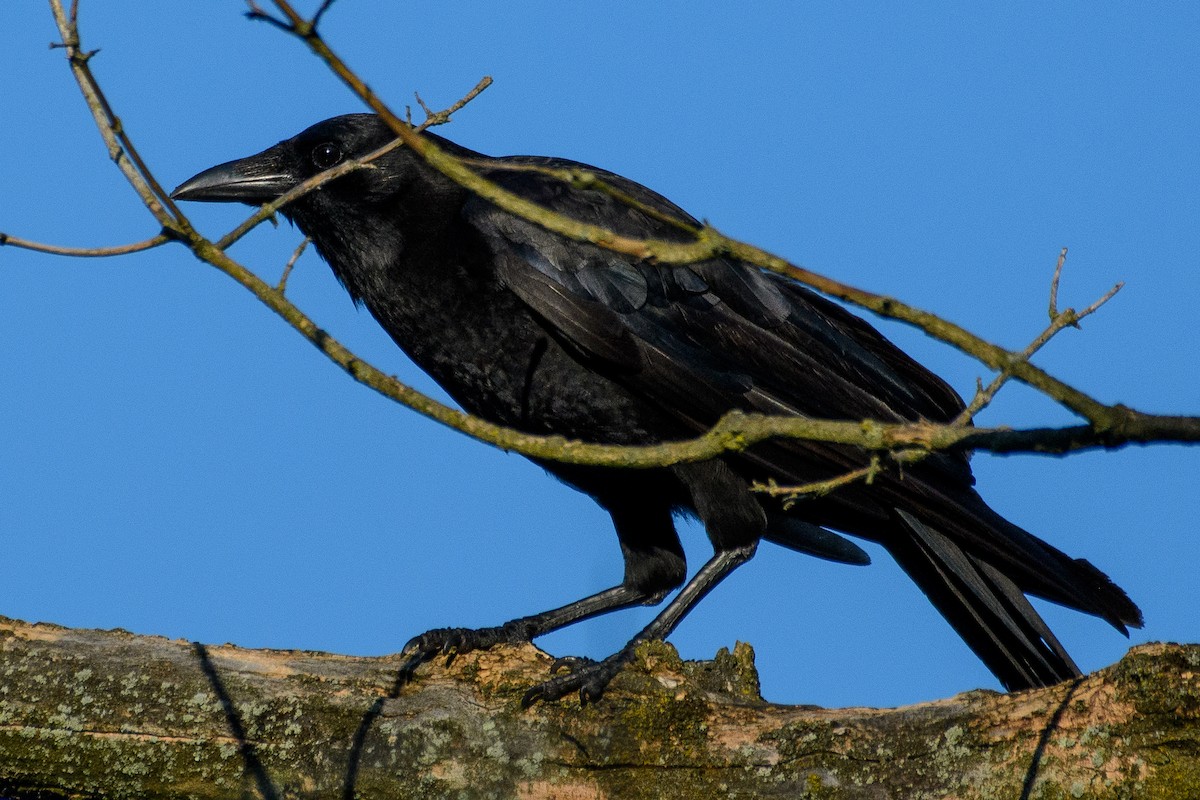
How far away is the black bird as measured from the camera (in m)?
4.69

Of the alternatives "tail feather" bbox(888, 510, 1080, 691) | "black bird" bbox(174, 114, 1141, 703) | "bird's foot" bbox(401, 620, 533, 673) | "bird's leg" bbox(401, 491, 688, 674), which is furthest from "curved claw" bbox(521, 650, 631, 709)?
"tail feather" bbox(888, 510, 1080, 691)

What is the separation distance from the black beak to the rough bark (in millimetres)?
2091

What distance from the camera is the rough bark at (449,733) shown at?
10.8 feet

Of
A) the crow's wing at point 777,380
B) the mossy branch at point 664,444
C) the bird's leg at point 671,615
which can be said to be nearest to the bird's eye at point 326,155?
the crow's wing at point 777,380

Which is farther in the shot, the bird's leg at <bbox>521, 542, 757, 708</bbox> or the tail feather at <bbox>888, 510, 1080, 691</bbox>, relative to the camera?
the tail feather at <bbox>888, 510, 1080, 691</bbox>

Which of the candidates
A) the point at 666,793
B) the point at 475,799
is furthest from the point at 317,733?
the point at 666,793

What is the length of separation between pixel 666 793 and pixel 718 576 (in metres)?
1.45

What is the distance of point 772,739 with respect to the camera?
11.3ft

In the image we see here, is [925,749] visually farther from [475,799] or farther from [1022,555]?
[1022,555]

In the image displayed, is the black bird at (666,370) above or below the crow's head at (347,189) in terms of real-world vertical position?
below

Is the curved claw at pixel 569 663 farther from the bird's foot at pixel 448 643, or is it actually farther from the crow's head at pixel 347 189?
the crow's head at pixel 347 189

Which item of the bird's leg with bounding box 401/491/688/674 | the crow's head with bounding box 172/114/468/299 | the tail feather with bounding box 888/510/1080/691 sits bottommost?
the tail feather with bounding box 888/510/1080/691

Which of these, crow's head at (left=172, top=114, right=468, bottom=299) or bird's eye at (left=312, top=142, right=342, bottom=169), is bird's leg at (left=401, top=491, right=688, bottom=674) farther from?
bird's eye at (left=312, top=142, right=342, bottom=169)

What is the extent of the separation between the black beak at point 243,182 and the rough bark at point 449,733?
82.3 inches
